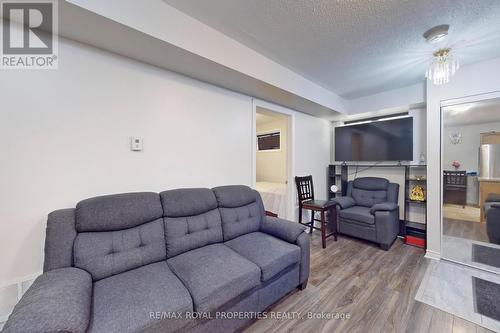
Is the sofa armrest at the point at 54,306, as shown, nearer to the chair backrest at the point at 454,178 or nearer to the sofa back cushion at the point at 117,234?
the sofa back cushion at the point at 117,234

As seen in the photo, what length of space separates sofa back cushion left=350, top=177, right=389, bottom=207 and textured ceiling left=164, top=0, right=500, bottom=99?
1.80 m

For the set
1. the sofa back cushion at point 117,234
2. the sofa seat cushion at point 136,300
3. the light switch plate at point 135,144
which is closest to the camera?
the sofa seat cushion at point 136,300

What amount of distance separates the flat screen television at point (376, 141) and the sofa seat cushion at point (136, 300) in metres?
3.64

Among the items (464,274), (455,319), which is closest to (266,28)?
(455,319)

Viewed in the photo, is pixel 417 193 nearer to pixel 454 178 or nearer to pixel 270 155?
pixel 454 178

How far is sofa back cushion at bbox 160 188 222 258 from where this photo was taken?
1.72 metres

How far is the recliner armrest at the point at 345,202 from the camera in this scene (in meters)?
3.33

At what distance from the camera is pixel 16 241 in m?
1.38

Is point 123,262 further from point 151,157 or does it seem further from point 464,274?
point 464,274

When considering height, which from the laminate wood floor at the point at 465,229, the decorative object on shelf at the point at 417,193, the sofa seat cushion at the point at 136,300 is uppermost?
the decorative object on shelf at the point at 417,193

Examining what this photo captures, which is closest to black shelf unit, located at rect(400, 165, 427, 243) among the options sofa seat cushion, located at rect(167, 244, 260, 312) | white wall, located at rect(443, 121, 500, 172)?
white wall, located at rect(443, 121, 500, 172)

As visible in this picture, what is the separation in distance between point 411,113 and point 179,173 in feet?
12.8

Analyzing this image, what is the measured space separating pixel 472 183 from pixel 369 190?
4.10 feet

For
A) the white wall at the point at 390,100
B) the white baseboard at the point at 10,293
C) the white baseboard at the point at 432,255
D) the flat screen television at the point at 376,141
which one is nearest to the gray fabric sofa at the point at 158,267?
the white baseboard at the point at 10,293
